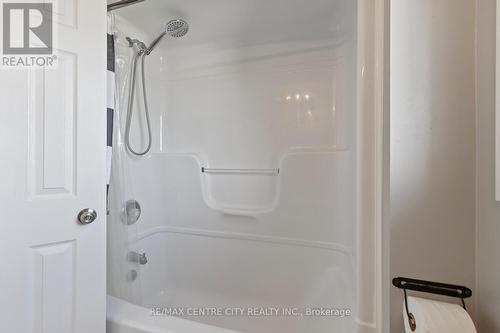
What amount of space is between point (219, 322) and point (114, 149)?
3.61ft

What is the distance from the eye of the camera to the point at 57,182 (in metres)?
0.80

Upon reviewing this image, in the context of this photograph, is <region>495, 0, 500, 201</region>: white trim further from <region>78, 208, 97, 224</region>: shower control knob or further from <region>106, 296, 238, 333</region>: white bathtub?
<region>78, 208, 97, 224</region>: shower control knob

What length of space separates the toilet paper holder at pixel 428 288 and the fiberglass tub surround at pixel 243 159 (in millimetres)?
635

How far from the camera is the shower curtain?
1.01 metres

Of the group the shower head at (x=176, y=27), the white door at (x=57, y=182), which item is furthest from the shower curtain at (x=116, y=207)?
the shower head at (x=176, y=27)

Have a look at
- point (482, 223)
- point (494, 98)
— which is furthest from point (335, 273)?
→ point (494, 98)

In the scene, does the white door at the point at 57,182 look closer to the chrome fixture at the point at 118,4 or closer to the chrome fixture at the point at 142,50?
the chrome fixture at the point at 118,4

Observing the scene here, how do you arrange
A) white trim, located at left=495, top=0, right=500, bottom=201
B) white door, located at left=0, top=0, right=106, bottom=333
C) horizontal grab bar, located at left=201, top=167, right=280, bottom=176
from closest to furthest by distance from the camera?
white trim, located at left=495, top=0, right=500, bottom=201 < white door, located at left=0, top=0, right=106, bottom=333 < horizontal grab bar, located at left=201, top=167, right=280, bottom=176

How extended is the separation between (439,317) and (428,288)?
6cm

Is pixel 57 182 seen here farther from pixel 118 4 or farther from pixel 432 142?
pixel 432 142

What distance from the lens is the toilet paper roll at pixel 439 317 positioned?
1.47 ft

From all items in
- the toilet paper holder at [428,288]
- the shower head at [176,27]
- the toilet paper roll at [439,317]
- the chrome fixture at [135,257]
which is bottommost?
the chrome fixture at [135,257]

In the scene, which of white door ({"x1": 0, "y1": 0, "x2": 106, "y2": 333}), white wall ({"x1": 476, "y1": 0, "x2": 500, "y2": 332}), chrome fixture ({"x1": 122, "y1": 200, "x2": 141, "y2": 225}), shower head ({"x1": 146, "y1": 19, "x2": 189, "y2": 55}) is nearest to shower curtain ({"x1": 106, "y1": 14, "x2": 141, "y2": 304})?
chrome fixture ({"x1": 122, "y1": 200, "x2": 141, "y2": 225})

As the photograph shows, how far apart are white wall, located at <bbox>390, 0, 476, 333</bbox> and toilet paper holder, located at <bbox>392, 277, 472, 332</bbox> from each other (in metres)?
0.02
